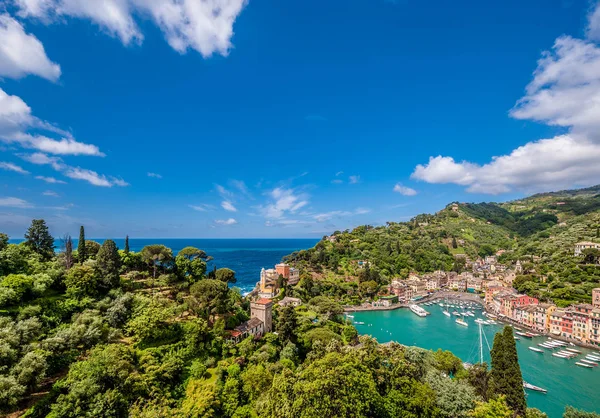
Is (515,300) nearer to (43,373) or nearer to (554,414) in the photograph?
(554,414)

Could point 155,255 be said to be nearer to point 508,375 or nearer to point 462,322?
point 508,375

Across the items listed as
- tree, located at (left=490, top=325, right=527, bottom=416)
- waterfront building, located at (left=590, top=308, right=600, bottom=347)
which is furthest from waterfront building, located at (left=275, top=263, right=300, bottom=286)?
waterfront building, located at (left=590, top=308, right=600, bottom=347)

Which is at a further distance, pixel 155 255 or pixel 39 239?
pixel 155 255

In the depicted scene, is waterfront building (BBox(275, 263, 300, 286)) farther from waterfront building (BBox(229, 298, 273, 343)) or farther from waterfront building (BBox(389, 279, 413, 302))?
waterfront building (BBox(229, 298, 273, 343))

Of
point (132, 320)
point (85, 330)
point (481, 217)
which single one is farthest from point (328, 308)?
point (481, 217)

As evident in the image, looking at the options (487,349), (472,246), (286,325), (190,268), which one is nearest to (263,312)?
(286,325)

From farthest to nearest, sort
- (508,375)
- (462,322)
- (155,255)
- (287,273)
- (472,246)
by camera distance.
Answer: (472,246)
(287,273)
(462,322)
(155,255)
(508,375)
